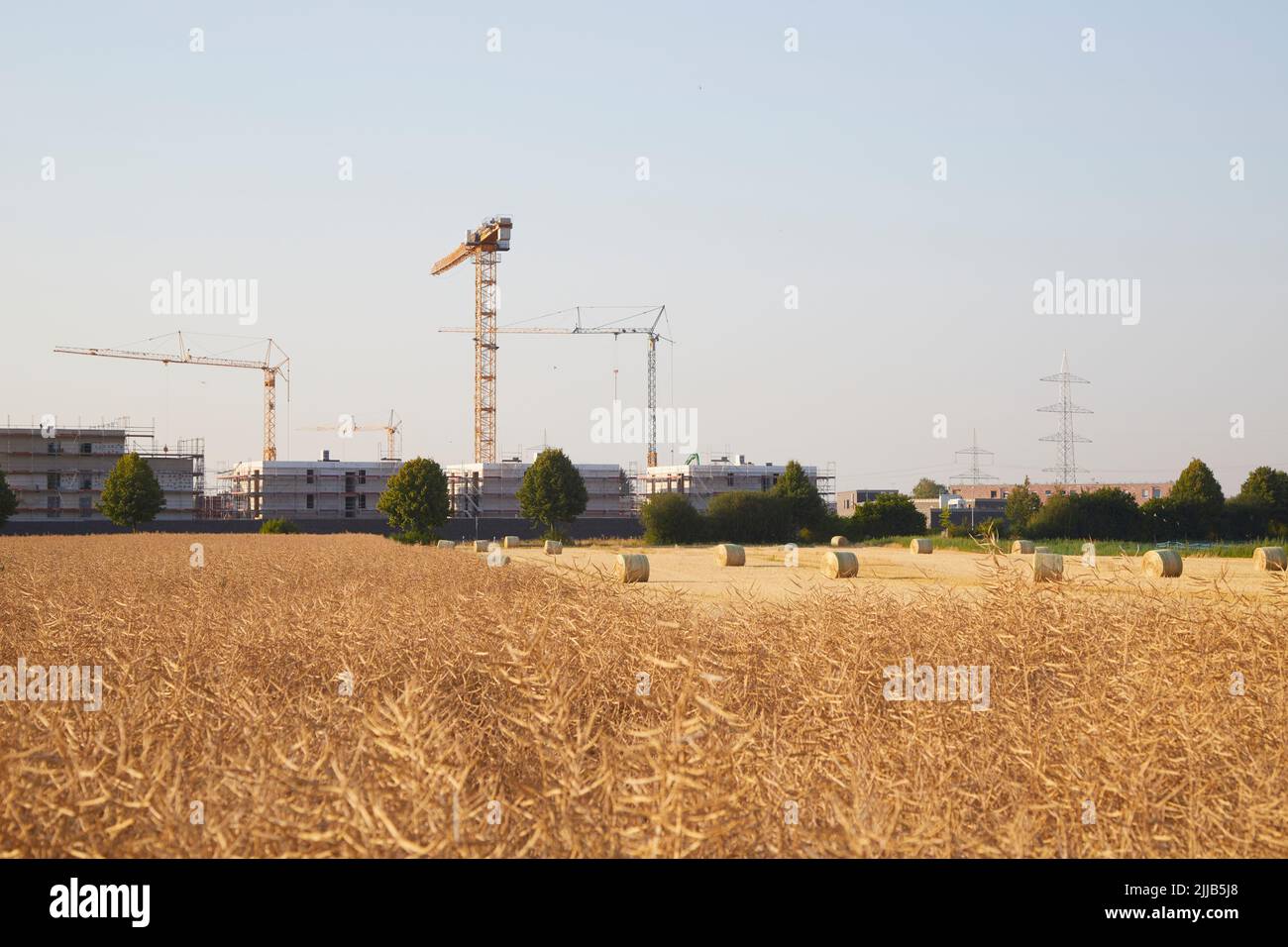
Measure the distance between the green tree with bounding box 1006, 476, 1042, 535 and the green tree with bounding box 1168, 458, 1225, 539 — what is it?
10.4 meters

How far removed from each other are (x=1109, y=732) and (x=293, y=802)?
18.3 ft

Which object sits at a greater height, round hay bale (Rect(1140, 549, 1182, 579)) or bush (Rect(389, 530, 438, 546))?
round hay bale (Rect(1140, 549, 1182, 579))

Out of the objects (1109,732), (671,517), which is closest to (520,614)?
(1109,732)

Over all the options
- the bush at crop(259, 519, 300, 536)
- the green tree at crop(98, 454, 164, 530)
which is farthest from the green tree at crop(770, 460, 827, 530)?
the green tree at crop(98, 454, 164, 530)

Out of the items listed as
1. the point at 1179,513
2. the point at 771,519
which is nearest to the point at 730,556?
the point at 771,519

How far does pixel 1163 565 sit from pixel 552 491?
239 feet

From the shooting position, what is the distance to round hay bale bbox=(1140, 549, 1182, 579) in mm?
37938

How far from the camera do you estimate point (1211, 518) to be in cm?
8762

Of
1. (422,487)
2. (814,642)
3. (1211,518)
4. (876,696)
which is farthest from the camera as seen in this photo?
(422,487)

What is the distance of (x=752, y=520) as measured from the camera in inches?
3570

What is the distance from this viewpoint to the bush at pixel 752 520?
296 feet

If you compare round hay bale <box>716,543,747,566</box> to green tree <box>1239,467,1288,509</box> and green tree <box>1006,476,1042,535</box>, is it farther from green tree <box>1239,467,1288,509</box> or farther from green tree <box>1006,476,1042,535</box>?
green tree <box>1239,467,1288,509</box>

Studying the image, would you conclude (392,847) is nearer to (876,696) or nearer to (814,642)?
(876,696)

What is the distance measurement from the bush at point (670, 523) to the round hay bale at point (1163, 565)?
51.3m
